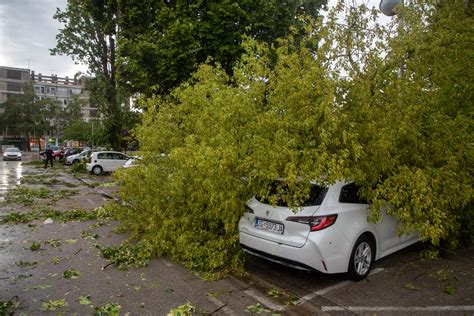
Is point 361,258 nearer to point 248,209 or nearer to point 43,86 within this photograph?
point 248,209

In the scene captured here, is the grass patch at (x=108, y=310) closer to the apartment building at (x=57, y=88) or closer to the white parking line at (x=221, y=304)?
the white parking line at (x=221, y=304)

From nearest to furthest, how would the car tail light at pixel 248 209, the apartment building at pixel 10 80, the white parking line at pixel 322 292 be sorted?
→ the white parking line at pixel 322 292 < the car tail light at pixel 248 209 < the apartment building at pixel 10 80

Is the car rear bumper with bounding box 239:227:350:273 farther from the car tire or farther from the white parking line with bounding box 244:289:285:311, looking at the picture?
the white parking line with bounding box 244:289:285:311

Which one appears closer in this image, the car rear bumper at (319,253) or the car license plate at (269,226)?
the car rear bumper at (319,253)

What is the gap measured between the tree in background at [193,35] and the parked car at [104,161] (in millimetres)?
10973

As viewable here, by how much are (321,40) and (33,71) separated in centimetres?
10596

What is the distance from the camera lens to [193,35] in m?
12.5

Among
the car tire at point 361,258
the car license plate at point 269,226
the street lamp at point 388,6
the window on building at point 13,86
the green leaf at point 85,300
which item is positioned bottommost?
the green leaf at point 85,300

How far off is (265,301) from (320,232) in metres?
1.14

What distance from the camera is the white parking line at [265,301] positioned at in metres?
4.36

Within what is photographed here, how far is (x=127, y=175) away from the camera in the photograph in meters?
7.45

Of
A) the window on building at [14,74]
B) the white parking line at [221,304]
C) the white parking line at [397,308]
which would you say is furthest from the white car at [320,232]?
the window on building at [14,74]

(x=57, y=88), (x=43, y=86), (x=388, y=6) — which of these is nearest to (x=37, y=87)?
(x=43, y=86)

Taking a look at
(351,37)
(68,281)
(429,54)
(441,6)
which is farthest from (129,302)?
(441,6)
